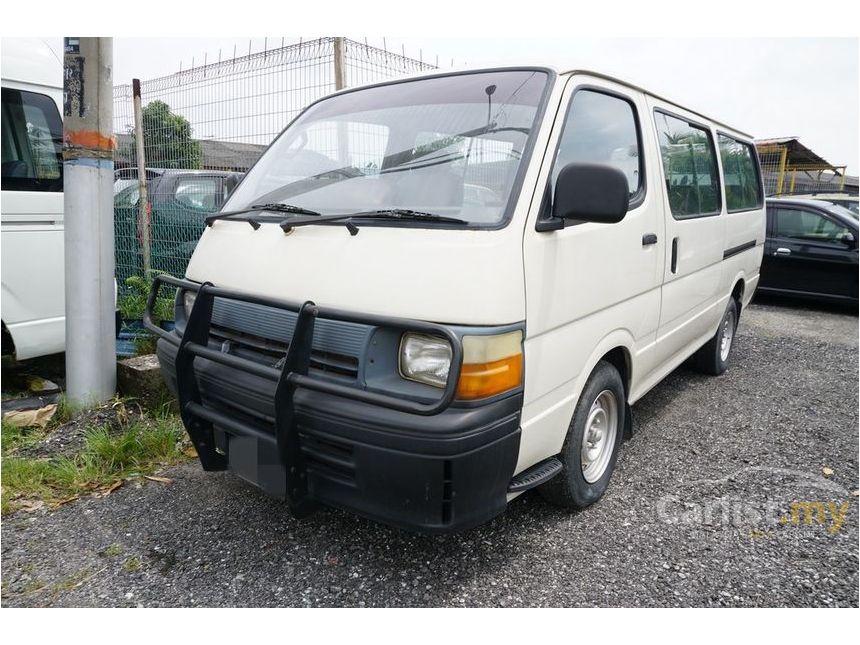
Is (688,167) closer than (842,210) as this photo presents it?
Yes

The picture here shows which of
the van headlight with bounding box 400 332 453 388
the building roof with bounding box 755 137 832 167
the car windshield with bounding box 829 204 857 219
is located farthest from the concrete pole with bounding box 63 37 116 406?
the building roof with bounding box 755 137 832 167

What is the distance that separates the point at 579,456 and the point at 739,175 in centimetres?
353

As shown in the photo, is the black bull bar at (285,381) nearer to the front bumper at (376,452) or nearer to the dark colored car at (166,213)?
the front bumper at (376,452)

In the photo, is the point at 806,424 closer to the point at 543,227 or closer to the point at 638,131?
the point at 638,131

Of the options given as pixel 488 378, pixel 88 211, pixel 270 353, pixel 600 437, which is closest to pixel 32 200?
pixel 88 211

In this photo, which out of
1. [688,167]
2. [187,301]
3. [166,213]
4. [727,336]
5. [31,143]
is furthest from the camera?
[166,213]

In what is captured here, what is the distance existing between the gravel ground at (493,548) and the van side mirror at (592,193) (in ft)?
4.71

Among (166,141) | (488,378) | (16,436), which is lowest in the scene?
(16,436)

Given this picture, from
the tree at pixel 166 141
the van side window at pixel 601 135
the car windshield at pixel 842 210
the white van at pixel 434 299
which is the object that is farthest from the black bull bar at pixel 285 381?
the car windshield at pixel 842 210

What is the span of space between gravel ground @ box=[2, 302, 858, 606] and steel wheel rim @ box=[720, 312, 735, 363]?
69.4 inches

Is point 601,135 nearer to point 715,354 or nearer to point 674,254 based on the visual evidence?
point 674,254

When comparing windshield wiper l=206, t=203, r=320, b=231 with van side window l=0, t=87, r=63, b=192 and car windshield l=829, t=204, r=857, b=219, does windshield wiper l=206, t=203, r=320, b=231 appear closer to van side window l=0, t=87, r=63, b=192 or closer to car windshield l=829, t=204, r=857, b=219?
van side window l=0, t=87, r=63, b=192

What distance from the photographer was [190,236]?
595 centimetres

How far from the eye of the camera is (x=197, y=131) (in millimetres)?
6039
